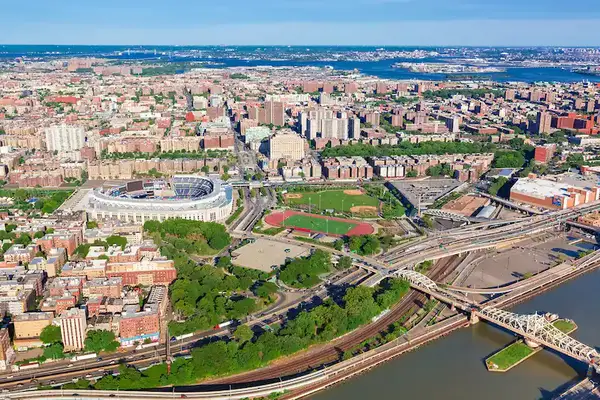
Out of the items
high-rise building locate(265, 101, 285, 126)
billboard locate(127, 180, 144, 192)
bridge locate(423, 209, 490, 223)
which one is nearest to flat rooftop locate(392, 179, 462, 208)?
bridge locate(423, 209, 490, 223)

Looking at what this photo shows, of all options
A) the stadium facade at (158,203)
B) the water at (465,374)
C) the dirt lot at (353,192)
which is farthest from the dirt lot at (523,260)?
the stadium facade at (158,203)

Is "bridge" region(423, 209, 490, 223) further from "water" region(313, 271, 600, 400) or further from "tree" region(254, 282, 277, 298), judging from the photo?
"tree" region(254, 282, 277, 298)

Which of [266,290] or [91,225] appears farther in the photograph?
[91,225]

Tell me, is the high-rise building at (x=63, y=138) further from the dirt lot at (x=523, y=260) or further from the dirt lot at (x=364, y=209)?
the dirt lot at (x=523, y=260)

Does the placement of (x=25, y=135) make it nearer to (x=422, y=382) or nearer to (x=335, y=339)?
(x=335, y=339)

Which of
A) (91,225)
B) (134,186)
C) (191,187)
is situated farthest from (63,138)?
(91,225)

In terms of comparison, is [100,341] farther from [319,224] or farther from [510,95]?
[510,95]

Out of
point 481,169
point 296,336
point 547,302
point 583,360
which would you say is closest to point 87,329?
point 296,336
